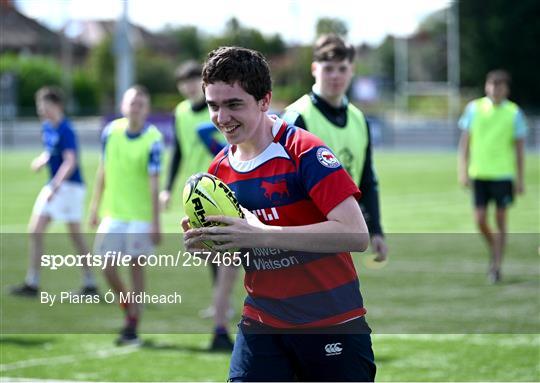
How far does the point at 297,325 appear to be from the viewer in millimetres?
4781

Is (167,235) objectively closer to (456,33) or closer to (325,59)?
(325,59)

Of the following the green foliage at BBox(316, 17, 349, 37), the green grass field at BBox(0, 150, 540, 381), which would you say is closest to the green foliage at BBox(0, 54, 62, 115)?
the green foliage at BBox(316, 17, 349, 37)

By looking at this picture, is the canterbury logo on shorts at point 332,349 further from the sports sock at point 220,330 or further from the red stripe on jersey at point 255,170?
the sports sock at point 220,330

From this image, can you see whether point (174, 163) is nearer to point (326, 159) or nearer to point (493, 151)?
point (493, 151)

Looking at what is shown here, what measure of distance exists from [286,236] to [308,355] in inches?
24.1

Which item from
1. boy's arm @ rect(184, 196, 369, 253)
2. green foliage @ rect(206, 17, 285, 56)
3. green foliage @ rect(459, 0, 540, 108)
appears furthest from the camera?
green foliage @ rect(459, 0, 540, 108)

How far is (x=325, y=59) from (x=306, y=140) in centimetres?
319

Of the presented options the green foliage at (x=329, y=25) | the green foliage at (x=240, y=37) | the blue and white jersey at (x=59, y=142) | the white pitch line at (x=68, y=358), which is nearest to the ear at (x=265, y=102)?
the white pitch line at (x=68, y=358)

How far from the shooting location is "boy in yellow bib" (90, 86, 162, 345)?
32.9ft

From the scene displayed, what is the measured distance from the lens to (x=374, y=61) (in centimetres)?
8669

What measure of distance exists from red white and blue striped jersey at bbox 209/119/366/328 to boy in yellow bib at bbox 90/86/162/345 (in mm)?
5189

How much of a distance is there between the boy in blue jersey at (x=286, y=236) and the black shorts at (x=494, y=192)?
9.24 meters

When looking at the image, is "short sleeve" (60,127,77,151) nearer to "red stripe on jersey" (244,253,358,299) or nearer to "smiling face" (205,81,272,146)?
"red stripe on jersey" (244,253,358,299)

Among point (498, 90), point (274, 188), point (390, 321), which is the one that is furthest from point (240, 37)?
point (274, 188)
